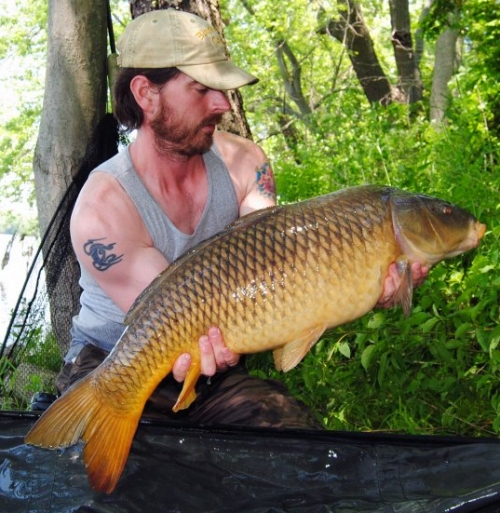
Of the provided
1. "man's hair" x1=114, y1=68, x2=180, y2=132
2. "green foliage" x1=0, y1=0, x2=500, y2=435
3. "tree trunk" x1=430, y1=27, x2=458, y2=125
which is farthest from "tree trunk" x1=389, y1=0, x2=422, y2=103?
"man's hair" x1=114, y1=68, x2=180, y2=132

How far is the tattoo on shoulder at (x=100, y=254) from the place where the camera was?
208 centimetres

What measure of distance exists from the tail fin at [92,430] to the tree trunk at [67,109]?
172cm

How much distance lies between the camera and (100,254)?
2.10 m

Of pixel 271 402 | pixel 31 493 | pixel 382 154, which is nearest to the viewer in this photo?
pixel 31 493

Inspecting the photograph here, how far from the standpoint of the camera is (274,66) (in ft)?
44.7

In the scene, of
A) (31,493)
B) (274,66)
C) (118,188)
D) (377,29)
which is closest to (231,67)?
(118,188)

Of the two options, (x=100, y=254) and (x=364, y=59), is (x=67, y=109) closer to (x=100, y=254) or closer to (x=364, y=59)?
(x=100, y=254)

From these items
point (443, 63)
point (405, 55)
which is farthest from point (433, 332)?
point (405, 55)

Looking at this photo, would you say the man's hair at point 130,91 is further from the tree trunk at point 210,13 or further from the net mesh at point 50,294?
the tree trunk at point 210,13

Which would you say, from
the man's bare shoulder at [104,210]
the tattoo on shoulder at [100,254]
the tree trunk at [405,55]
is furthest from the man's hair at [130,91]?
the tree trunk at [405,55]

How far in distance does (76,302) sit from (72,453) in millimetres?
1751

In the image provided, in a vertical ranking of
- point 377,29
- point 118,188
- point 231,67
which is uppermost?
point 231,67

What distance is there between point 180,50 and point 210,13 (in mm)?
1258

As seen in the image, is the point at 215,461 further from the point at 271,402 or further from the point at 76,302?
the point at 76,302
